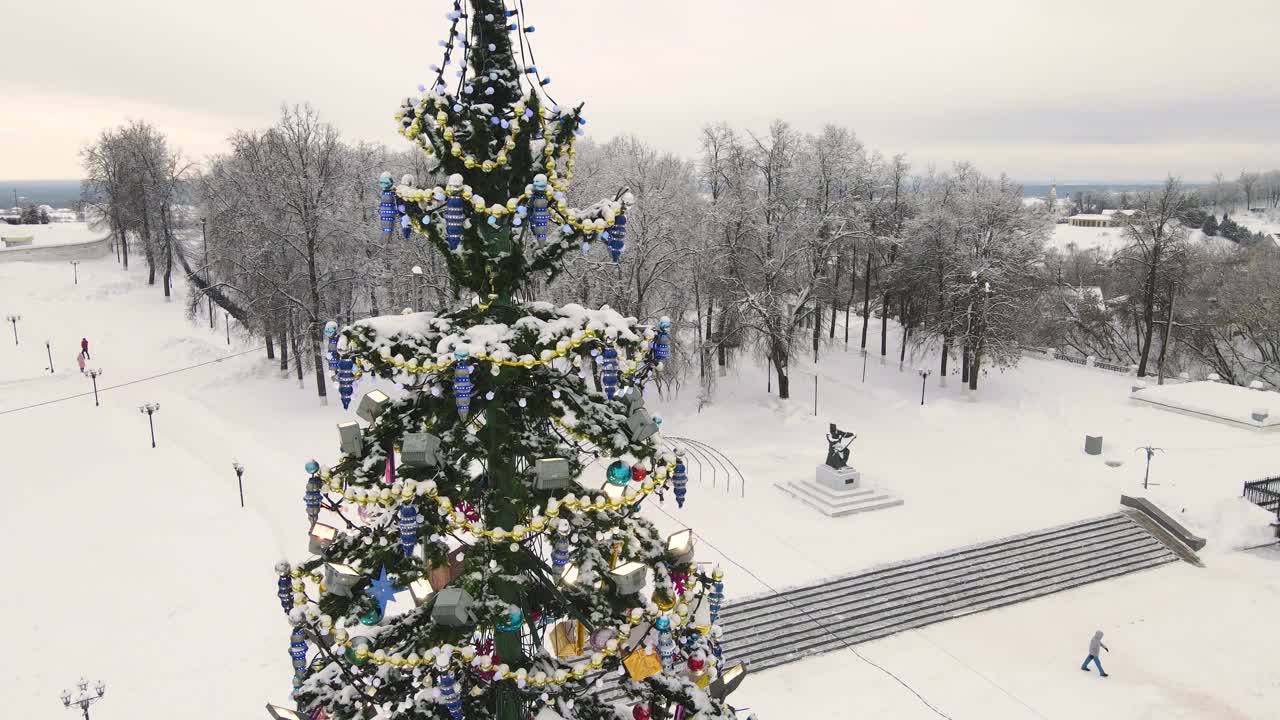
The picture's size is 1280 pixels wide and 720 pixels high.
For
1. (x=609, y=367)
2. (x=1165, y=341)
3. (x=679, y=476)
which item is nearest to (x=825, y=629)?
(x=679, y=476)

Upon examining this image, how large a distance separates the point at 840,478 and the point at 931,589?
14.7ft

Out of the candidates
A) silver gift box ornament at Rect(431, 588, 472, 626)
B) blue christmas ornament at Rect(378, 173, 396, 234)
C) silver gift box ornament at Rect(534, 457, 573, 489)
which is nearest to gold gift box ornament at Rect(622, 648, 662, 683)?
silver gift box ornament at Rect(431, 588, 472, 626)

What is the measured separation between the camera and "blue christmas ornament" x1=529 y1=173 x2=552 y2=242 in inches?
223

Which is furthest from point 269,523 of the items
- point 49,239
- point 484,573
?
point 49,239

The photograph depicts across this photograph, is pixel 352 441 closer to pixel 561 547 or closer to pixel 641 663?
pixel 561 547

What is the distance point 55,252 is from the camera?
5219 cm

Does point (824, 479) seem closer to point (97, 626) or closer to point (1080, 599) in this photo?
point (1080, 599)

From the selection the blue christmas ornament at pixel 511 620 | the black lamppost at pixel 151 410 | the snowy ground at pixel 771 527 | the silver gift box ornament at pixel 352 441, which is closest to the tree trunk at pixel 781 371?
the snowy ground at pixel 771 527

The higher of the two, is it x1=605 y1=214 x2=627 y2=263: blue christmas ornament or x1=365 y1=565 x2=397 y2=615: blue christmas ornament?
x1=605 y1=214 x2=627 y2=263: blue christmas ornament

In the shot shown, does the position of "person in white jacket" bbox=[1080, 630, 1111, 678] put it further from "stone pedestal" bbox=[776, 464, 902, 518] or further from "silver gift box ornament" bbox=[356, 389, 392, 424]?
"silver gift box ornament" bbox=[356, 389, 392, 424]

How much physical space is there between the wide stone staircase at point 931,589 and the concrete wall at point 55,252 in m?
54.8

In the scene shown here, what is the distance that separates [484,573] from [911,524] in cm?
1647

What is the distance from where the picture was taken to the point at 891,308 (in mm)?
46094

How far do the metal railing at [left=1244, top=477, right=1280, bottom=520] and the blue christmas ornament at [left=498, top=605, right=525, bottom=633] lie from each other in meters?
22.6
